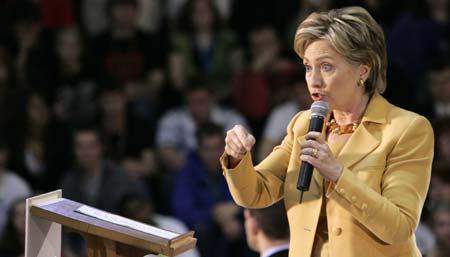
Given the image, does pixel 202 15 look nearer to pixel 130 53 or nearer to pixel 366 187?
pixel 130 53

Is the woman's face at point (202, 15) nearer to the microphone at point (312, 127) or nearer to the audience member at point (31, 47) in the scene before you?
the audience member at point (31, 47)

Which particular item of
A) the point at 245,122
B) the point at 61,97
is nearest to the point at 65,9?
the point at 61,97

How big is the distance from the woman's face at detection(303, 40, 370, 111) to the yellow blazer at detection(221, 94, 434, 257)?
5.5 inches

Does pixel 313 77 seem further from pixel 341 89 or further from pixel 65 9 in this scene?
pixel 65 9

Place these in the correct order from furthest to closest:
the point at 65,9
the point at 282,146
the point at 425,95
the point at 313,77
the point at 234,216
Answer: the point at 65,9 → the point at 425,95 → the point at 234,216 → the point at 282,146 → the point at 313,77

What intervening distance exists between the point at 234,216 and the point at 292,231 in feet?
10.3

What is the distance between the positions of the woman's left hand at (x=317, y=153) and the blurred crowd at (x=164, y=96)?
295cm

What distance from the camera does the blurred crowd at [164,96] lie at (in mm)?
6430

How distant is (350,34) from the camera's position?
3.06m

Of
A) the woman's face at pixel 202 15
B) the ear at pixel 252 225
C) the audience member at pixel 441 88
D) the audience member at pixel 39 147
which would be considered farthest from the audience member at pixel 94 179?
the ear at pixel 252 225

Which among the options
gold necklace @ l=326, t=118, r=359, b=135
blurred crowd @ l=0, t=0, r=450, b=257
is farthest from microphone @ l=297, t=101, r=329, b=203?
blurred crowd @ l=0, t=0, r=450, b=257

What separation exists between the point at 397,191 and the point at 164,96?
15.0 ft

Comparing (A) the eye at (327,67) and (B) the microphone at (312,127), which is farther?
(A) the eye at (327,67)

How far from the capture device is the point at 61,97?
7.47 meters
